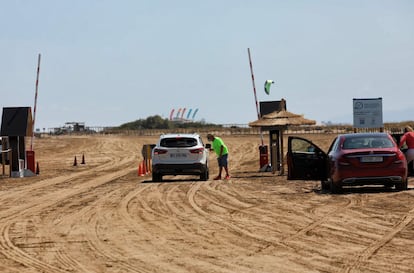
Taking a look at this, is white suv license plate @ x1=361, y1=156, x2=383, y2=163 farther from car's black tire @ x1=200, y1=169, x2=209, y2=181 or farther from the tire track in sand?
car's black tire @ x1=200, y1=169, x2=209, y2=181

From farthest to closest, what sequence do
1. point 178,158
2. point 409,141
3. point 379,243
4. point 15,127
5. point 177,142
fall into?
point 15,127 → point 177,142 → point 178,158 → point 409,141 → point 379,243

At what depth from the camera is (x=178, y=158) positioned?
28.7 metres

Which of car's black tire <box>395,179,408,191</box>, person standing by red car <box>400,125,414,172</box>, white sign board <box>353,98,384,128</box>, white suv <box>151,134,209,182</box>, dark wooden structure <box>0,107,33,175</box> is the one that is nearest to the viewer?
car's black tire <box>395,179,408,191</box>

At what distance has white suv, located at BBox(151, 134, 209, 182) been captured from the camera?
1126 inches

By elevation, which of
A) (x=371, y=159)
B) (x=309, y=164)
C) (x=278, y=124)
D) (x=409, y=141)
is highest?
(x=278, y=124)

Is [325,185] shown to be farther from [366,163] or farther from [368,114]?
[368,114]

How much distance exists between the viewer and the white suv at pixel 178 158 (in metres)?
28.6

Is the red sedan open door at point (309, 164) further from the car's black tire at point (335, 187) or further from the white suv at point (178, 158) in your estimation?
the white suv at point (178, 158)

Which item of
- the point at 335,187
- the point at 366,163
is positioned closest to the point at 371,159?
the point at 366,163

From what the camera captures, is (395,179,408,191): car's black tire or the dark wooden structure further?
the dark wooden structure

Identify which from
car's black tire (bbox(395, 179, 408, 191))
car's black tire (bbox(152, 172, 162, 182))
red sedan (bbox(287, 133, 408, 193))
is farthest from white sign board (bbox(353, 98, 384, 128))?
car's black tire (bbox(395, 179, 408, 191))

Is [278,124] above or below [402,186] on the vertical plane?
above

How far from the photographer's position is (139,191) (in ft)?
78.9

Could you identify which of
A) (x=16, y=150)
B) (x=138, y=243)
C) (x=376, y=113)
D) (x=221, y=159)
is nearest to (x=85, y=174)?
(x=16, y=150)
